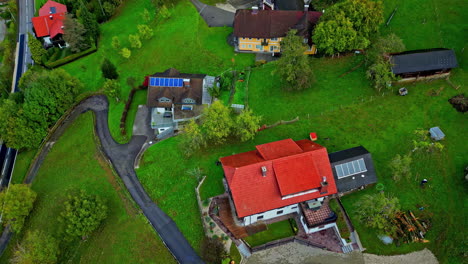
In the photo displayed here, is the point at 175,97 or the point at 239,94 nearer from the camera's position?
the point at 175,97

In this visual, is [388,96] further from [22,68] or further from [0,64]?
[0,64]

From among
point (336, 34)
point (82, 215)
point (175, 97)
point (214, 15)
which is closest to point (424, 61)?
point (336, 34)

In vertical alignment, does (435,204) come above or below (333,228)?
above


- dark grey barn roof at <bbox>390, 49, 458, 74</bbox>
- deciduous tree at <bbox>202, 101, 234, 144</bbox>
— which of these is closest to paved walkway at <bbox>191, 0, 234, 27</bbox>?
deciduous tree at <bbox>202, 101, 234, 144</bbox>

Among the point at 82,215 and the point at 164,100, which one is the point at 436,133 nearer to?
the point at 164,100

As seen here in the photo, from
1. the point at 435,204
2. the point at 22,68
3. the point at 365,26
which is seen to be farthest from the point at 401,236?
the point at 22,68

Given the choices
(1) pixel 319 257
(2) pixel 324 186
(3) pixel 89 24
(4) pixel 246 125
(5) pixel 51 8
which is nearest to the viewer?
(1) pixel 319 257

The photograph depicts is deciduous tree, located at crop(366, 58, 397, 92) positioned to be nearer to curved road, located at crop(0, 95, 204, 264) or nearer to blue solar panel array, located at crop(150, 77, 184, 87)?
blue solar panel array, located at crop(150, 77, 184, 87)
